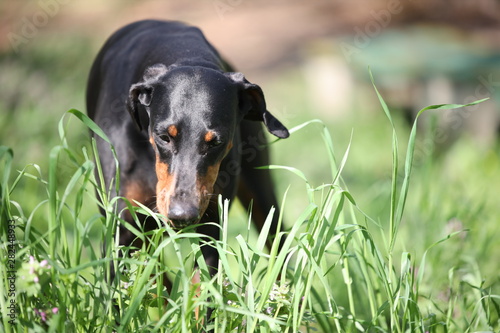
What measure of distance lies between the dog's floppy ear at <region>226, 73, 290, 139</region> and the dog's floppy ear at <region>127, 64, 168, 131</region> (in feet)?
0.99

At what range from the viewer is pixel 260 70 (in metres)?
11.0

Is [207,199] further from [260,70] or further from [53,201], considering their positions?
[260,70]

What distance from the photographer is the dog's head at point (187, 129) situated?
2.46 metres

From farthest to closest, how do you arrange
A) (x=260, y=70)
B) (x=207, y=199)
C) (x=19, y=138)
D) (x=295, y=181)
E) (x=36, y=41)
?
(x=260, y=70), (x=36, y=41), (x=295, y=181), (x=19, y=138), (x=207, y=199)

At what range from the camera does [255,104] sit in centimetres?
292

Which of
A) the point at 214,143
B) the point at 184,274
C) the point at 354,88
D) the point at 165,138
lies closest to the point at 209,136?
the point at 214,143

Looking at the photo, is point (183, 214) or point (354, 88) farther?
point (354, 88)

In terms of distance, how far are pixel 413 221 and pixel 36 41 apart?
18.4 feet

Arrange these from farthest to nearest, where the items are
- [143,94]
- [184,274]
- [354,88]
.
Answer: [354,88] < [143,94] < [184,274]

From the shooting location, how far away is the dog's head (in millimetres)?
2459

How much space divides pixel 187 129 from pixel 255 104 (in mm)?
475

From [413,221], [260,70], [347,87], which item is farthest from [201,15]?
[413,221]

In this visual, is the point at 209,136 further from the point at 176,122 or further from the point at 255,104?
the point at 255,104

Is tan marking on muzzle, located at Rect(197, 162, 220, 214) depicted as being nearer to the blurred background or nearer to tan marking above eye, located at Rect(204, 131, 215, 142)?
tan marking above eye, located at Rect(204, 131, 215, 142)
